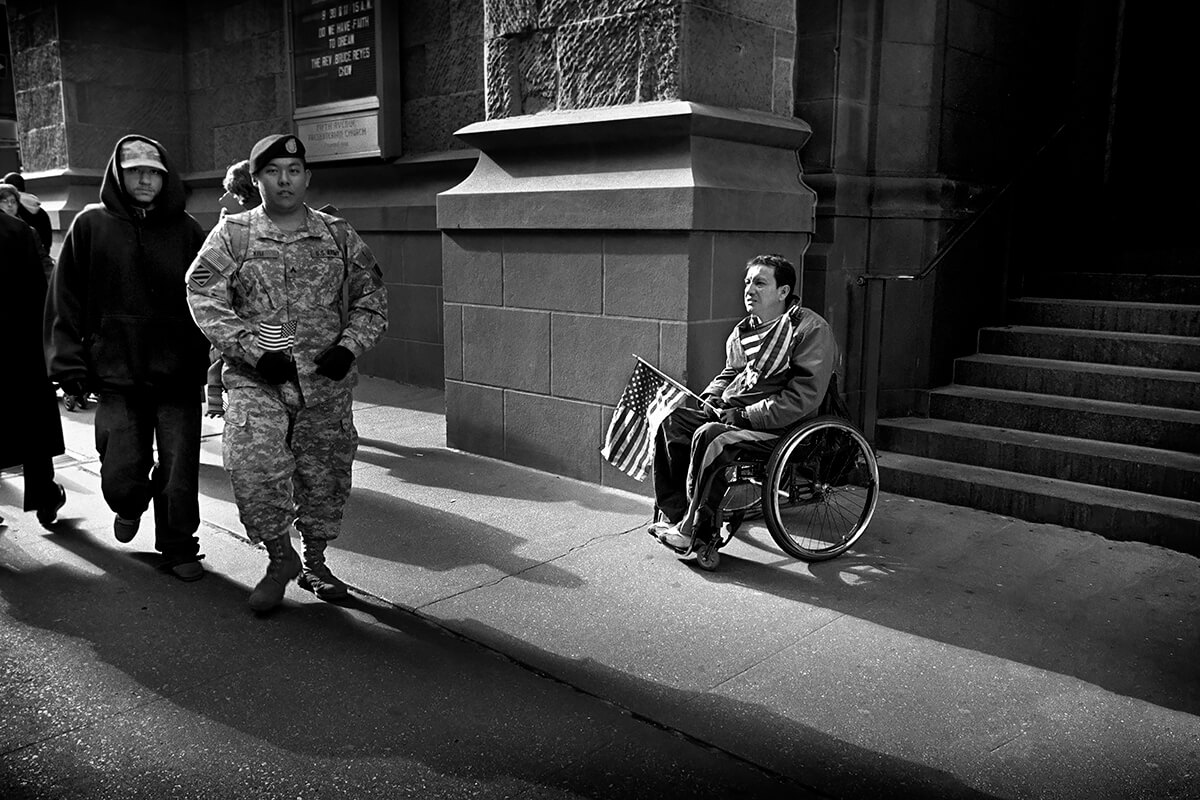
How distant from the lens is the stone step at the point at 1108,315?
6.57 metres

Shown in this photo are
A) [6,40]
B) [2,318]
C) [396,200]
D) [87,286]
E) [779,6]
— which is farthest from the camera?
[6,40]

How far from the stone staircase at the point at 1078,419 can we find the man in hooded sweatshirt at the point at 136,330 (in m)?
3.91

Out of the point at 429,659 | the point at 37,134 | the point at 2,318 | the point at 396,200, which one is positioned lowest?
the point at 429,659

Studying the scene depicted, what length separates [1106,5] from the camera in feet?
26.3

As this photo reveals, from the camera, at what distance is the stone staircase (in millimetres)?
5434

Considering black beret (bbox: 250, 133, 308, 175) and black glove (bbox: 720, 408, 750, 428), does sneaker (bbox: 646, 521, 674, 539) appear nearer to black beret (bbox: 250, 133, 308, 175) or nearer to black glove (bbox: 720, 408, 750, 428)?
black glove (bbox: 720, 408, 750, 428)

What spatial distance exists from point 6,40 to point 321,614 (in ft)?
42.1

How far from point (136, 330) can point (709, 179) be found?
3026 mm

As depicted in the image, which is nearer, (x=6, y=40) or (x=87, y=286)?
(x=87, y=286)

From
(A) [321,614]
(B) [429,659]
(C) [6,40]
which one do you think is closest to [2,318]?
(A) [321,614]

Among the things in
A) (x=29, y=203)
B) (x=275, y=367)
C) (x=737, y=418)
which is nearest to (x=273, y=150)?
(x=275, y=367)

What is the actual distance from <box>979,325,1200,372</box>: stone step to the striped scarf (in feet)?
9.13

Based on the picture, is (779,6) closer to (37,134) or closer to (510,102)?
(510,102)

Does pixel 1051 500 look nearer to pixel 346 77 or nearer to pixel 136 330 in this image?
pixel 136 330
